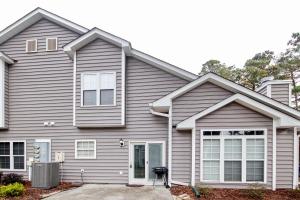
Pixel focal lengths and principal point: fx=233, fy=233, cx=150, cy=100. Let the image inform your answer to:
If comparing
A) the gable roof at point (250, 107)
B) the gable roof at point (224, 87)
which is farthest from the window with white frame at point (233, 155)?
the gable roof at point (224, 87)

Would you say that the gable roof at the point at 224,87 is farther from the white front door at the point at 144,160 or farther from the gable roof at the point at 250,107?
the white front door at the point at 144,160

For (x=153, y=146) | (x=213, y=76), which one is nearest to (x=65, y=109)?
(x=153, y=146)

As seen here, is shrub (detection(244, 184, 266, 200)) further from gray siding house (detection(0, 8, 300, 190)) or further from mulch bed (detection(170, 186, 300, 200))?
gray siding house (detection(0, 8, 300, 190))

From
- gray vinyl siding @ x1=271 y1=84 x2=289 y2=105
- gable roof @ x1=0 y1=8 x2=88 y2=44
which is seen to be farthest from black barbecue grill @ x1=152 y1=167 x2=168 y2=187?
gable roof @ x1=0 y1=8 x2=88 y2=44

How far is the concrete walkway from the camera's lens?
8047 mm

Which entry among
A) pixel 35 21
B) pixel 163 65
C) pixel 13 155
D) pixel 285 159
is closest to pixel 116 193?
pixel 163 65

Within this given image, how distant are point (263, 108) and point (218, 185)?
11.2ft

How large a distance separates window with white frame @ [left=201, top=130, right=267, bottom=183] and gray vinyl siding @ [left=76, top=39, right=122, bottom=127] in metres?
4.10

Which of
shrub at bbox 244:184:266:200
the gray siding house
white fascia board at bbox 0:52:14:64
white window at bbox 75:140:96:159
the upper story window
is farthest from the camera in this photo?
white fascia board at bbox 0:52:14:64

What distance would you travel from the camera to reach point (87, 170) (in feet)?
35.9

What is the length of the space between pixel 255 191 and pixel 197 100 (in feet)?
12.9

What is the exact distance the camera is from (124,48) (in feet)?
34.5

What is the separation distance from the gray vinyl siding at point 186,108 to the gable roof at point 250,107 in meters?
0.58

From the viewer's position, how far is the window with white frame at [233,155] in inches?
350
